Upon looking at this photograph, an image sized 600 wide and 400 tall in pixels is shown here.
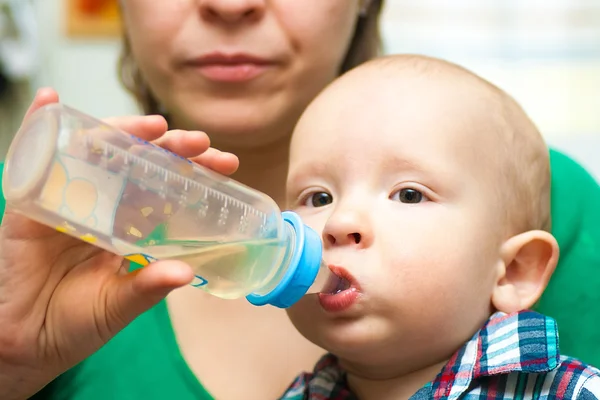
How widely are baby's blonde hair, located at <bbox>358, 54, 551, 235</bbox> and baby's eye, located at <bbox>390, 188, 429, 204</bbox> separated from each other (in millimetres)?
106

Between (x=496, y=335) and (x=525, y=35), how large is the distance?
248cm

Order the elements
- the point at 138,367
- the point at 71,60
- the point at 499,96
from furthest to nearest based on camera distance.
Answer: the point at 71,60
the point at 138,367
the point at 499,96

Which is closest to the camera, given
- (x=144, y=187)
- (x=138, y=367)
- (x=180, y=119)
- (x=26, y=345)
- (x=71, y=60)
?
(x=144, y=187)

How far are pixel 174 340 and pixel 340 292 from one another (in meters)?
0.46

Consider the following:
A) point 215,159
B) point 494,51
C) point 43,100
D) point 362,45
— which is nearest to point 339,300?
point 215,159

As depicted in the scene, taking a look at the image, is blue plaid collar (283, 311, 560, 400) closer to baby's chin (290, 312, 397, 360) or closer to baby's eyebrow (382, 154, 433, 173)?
baby's chin (290, 312, 397, 360)

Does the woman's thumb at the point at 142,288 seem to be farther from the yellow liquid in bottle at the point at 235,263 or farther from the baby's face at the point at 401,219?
the baby's face at the point at 401,219

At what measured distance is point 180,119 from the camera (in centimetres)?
134

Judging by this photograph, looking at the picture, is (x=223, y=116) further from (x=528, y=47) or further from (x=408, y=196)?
(x=528, y=47)

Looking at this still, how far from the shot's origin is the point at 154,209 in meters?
0.77

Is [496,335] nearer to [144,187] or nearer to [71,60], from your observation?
[144,187]

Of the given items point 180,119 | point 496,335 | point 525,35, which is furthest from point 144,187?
point 525,35

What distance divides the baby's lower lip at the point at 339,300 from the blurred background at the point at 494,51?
2321 millimetres

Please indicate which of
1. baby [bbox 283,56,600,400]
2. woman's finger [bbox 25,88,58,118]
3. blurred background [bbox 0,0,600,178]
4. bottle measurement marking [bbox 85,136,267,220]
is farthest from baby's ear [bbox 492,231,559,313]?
blurred background [bbox 0,0,600,178]
